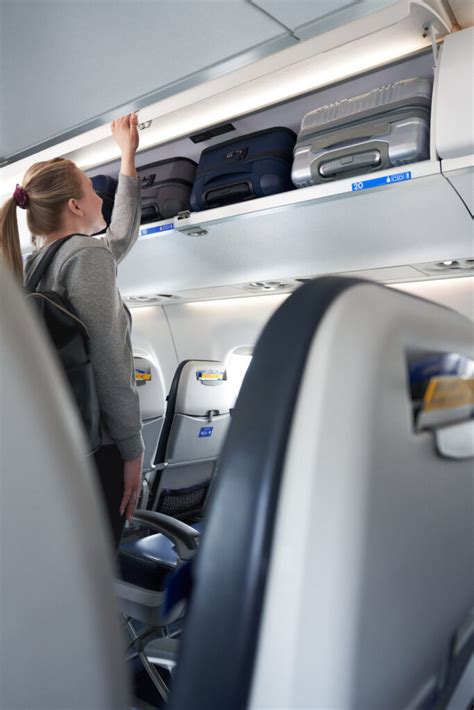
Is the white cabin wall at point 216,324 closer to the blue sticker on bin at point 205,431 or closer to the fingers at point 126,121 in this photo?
the blue sticker on bin at point 205,431

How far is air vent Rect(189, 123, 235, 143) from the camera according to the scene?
135 inches

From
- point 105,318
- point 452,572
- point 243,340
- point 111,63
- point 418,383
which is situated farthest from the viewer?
point 243,340

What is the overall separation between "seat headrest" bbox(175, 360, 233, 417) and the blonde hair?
1321 mm

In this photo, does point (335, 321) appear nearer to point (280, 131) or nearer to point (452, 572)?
point (452, 572)

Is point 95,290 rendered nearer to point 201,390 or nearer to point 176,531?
point 176,531

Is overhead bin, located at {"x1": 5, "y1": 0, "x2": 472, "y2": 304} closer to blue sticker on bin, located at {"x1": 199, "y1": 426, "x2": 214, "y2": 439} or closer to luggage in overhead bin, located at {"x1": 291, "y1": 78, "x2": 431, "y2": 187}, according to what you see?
luggage in overhead bin, located at {"x1": 291, "y1": 78, "x2": 431, "y2": 187}

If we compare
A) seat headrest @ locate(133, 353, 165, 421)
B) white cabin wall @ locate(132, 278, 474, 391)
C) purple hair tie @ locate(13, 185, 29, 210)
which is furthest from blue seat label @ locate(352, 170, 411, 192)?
white cabin wall @ locate(132, 278, 474, 391)

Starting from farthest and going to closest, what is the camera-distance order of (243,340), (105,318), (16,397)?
(243,340) → (105,318) → (16,397)

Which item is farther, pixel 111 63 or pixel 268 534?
pixel 111 63

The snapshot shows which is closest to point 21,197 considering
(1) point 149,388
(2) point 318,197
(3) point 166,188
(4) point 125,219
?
(4) point 125,219

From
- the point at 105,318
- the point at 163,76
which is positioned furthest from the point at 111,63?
the point at 105,318

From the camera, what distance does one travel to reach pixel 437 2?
2.29 m

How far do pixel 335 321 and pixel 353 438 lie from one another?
0.13 metres

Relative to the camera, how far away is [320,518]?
21.3 inches
